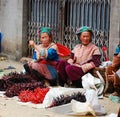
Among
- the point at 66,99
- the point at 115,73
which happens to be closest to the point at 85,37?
the point at 115,73

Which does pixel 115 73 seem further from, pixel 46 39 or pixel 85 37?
pixel 46 39

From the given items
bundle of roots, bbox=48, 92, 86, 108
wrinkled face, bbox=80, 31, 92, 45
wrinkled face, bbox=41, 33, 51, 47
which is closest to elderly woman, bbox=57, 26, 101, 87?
wrinkled face, bbox=80, 31, 92, 45

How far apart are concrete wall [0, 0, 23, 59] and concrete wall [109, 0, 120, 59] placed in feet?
10.8

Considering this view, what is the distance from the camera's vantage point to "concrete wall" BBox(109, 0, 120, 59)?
909 cm

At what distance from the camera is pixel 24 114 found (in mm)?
6617

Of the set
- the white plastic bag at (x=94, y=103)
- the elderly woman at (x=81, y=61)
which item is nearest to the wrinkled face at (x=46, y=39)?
the elderly woman at (x=81, y=61)

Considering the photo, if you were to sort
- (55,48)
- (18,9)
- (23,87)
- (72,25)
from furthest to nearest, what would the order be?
(18,9) → (72,25) → (55,48) → (23,87)

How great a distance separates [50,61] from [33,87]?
969 mm

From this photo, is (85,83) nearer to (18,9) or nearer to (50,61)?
(50,61)

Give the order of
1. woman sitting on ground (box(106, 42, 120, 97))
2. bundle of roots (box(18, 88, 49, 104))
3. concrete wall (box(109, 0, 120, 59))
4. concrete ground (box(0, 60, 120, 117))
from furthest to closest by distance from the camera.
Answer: concrete wall (box(109, 0, 120, 59)), woman sitting on ground (box(106, 42, 120, 97)), bundle of roots (box(18, 88, 49, 104)), concrete ground (box(0, 60, 120, 117))

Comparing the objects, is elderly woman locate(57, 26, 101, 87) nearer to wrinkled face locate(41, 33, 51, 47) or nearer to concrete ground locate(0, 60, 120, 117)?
wrinkled face locate(41, 33, 51, 47)

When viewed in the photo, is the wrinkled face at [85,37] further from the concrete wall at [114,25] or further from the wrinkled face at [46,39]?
the concrete wall at [114,25]

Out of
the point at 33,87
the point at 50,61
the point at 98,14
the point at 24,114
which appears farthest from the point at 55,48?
the point at 24,114

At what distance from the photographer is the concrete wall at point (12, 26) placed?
39.1ft
